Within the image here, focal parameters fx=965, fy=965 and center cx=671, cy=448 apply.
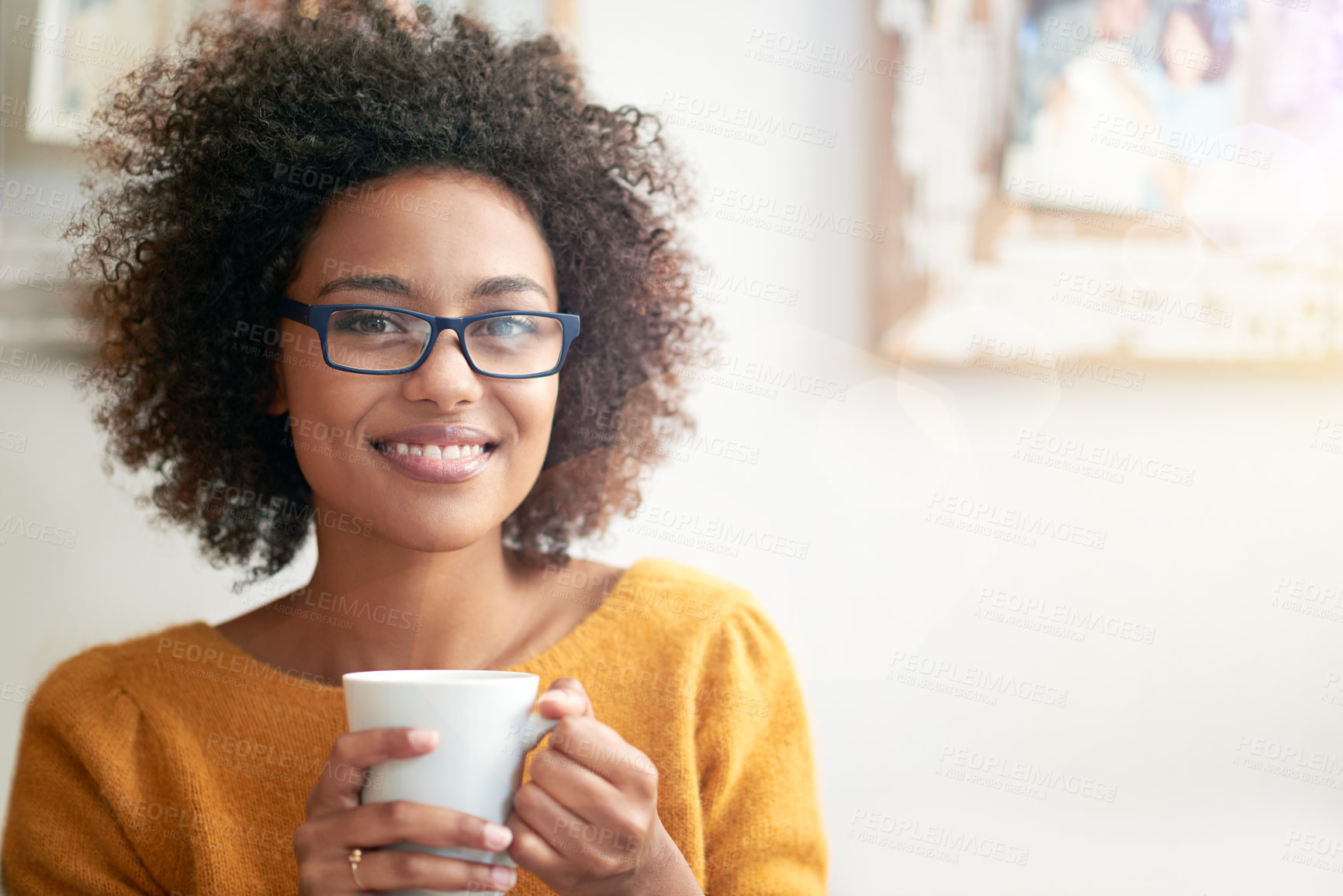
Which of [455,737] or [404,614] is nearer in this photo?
[455,737]

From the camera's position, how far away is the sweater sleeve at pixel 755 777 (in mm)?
980

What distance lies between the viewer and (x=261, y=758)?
0.98 metres

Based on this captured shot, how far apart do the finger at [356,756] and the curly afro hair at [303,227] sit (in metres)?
0.48

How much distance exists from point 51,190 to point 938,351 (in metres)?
1.25

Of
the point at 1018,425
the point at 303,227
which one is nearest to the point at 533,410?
the point at 303,227

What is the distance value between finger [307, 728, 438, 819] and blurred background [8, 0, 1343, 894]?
0.71m

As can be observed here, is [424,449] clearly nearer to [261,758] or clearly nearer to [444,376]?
[444,376]

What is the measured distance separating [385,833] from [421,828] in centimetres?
3

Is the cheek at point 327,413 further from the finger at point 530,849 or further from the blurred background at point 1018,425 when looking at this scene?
the blurred background at point 1018,425

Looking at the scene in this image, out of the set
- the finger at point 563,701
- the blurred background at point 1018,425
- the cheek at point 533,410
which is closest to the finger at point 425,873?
the finger at point 563,701

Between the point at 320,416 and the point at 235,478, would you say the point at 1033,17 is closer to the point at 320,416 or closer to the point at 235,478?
the point at 320,416

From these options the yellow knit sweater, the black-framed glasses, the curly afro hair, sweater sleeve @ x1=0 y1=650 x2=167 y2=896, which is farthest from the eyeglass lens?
sweater sleeve @ x1=0 y1=650 x2=167 y2=896

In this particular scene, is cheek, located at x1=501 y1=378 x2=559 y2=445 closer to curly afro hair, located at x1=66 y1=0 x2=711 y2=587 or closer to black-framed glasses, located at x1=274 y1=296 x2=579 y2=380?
black-framed glasses, located at x1=274 y1=296 x2=579 y2=380

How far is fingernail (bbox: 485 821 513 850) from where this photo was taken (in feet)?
2.14
